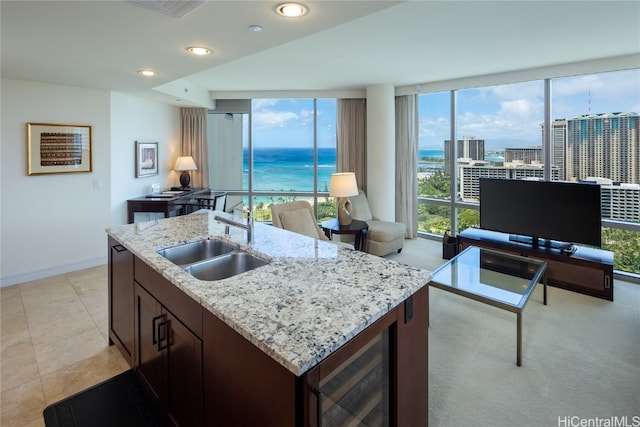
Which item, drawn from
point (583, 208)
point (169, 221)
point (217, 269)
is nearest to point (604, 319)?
point (583, 208)

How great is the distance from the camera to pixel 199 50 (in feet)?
8.95

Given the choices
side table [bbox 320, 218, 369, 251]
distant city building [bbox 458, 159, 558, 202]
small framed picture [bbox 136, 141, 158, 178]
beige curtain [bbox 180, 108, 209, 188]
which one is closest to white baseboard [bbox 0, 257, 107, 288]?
small framed picture [bbox 136, 141, 158, 178]

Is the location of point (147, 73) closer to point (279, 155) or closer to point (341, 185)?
point (341, 185)

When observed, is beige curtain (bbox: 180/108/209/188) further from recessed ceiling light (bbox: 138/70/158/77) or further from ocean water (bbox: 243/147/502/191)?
recessed ceiling light (bbox: 138/70/158/77)

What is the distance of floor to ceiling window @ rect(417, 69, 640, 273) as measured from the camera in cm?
400

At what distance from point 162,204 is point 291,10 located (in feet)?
11.8

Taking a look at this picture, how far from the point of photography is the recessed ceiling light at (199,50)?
8.77 feet

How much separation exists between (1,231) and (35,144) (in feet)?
3.29

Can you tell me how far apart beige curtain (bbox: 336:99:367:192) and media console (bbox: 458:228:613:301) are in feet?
8.62

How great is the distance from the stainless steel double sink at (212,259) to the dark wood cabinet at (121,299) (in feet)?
0.94

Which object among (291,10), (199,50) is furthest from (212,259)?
(199,50)

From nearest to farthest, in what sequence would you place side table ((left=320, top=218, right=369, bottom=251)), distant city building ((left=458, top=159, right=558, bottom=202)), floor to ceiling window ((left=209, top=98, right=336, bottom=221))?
side table ((left=320, top=218, right=369, bottom=251)) < distant city building ((left=458, top=159, right=558, bottom=202)) < floor to ceiling window ((left=209, top=98, right=336, bottom=221))

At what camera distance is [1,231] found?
12.2ft

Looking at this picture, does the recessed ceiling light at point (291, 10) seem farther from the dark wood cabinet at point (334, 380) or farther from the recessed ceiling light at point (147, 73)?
Result: the recessed ceiling light at point (147, 73)
